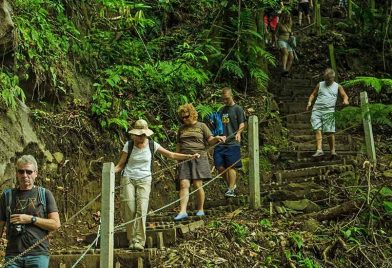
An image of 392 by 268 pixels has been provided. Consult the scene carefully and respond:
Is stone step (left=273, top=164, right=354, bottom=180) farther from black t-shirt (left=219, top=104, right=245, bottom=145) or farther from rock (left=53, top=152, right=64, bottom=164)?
rock (left=53, top=152, right=64, bottom=164)

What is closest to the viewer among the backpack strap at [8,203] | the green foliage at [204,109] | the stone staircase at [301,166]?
the backpack strap at [8,203]

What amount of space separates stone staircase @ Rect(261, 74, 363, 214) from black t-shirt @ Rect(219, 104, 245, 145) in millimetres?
974

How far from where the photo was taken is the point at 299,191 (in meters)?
9.75

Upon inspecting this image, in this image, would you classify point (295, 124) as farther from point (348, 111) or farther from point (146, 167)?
point (146, 167)

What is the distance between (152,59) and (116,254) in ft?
23.6

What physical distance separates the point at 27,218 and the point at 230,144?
4.87 meters

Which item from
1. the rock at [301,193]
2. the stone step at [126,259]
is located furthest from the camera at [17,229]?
the rock at [301,193]

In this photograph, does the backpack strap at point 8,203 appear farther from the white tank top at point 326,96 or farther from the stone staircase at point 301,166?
the white tank top at point 326,96

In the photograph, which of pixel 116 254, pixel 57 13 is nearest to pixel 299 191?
pixel 116 254

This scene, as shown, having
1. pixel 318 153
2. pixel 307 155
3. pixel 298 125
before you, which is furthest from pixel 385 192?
pixel 298 125

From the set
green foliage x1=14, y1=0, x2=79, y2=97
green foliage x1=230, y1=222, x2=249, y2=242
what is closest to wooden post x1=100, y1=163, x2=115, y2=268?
green foliage x1=230, y1=222, x2=249, y2=242

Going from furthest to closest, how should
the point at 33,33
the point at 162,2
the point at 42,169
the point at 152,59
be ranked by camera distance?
the point at 162,2
the point at 152,59
the point at 33,33
the point at 42,169

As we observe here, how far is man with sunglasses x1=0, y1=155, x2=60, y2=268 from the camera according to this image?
208 inches

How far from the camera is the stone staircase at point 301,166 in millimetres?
9539
